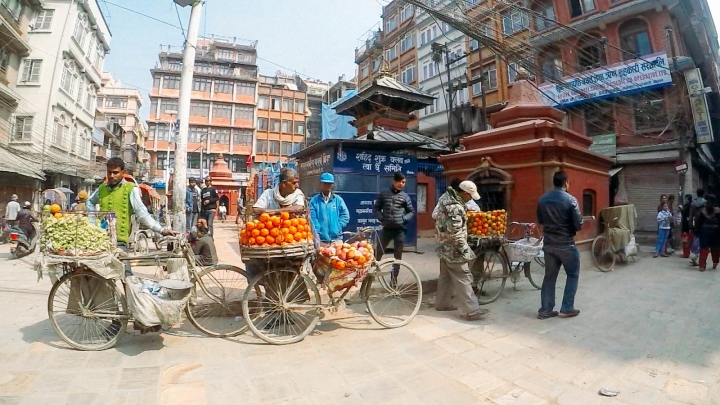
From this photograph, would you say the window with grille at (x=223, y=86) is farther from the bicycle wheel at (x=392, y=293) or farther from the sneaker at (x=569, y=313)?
the sneaker at (x=569, y=313)

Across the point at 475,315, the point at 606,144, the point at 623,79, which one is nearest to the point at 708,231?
the point at 475,315

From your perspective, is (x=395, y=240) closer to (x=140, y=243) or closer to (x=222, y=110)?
(x=140, y=243)

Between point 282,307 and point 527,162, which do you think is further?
point 527,162

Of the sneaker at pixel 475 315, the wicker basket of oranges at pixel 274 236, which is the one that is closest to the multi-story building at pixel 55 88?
the wicker basket of oranges at pixel 274 236

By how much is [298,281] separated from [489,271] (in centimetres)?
335

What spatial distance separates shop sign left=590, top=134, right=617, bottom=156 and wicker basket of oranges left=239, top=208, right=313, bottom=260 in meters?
17.6

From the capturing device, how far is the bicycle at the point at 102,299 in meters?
3.41

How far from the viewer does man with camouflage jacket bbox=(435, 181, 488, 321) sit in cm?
445

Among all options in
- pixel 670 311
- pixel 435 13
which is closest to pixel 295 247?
pixel 670 311

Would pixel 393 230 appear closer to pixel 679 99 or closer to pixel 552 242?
pixel 552 242

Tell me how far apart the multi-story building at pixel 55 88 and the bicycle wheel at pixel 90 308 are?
Result: 2369 cm

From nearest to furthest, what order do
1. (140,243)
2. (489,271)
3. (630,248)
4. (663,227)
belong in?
1. (489,271)
2. (140,243)
3. (630,248)
4. (663,227)

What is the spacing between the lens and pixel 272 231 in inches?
139

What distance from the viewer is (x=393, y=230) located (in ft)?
18.9
